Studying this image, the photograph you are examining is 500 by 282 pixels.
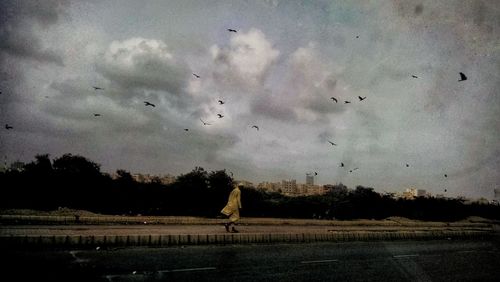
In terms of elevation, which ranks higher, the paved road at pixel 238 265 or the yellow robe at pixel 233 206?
the yellow robe at pixel 233 206

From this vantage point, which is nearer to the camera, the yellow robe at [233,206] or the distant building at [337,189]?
the yellow robe at [233,206]

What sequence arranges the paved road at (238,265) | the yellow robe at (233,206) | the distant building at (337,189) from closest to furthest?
the paved road at (238,265) < the yellow robe at (233,206) < the distant building at (337,189)

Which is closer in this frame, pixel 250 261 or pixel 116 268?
pixel 116 268

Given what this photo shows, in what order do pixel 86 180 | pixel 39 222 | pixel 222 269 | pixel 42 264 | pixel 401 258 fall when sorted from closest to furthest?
1. pixel 42 264
2. pixel 222 269
3. pixel 401 258
4. pixel 39 222
5. pixel 86 180

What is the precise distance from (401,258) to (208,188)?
19325 mm

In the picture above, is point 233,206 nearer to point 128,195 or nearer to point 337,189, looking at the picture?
point 128,195

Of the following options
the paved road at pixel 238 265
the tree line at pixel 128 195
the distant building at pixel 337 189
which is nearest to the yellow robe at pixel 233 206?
the paved road at pixel 238 265

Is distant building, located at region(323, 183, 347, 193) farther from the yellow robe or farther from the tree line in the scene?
the yellow robe

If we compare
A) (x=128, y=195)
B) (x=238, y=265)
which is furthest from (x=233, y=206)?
(x=128, y=195)

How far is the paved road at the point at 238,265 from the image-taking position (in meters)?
7.15

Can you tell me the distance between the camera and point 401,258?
13.4 meters

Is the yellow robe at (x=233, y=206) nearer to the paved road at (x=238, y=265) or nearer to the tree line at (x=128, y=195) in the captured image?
the paved road at (x=238, y=265)

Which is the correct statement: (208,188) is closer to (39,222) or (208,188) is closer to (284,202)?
(284,202)

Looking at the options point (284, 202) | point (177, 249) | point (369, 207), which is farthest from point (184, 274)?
A: point (369, 207)
